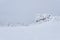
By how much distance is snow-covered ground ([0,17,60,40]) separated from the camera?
1.14 m

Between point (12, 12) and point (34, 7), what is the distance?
0.88 ft

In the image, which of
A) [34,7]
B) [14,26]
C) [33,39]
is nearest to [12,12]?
[14,26]

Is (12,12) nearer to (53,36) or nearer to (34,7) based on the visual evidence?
(34,7)

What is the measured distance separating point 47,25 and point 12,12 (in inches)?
17.5

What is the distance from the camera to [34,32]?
1.17m

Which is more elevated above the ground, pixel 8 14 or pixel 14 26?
pixel 8 14

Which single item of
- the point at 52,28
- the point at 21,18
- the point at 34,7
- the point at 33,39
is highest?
the point at 34,7

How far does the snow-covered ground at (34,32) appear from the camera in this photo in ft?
3.75

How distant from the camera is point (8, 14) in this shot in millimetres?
1140

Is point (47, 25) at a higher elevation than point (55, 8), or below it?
below

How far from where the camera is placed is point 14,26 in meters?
1.16

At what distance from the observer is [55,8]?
1186 millimetres

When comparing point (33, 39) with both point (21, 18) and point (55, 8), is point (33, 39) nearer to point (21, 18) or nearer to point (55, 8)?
point (21, 18)

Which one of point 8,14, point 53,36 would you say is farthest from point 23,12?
point 53,36
